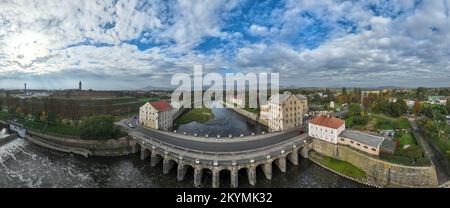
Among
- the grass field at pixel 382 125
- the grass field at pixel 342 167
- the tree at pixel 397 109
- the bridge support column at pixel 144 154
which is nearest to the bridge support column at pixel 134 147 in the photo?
the bridge support column at pixel 144 154

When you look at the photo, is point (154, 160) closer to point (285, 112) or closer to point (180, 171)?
point (180, 171)

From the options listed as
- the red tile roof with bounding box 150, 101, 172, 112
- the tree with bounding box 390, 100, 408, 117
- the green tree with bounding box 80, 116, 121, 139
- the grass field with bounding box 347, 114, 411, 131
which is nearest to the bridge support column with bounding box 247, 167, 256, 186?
the green tree with bounding box 80, 116, 121, 139

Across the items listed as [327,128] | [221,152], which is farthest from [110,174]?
[327,128]

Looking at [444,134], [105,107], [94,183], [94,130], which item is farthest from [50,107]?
[444,134]

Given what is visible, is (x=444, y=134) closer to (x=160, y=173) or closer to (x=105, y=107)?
(x=160, y=173)

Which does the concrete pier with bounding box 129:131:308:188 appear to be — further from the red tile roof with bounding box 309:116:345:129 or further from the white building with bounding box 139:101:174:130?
the white building with bounding box 139:101:174:130

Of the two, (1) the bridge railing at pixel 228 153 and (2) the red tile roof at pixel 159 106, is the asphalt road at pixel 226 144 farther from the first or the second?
(2) the red tile roof at pixel 159 106

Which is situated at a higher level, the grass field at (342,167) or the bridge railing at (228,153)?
the bridge railing at (228,153)
